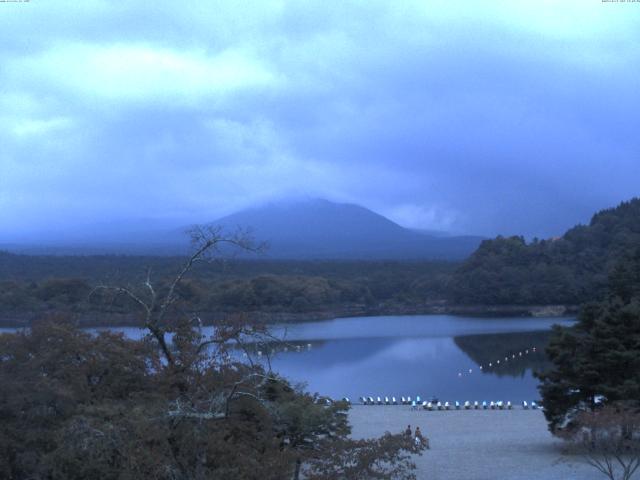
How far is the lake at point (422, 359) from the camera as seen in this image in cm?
2580

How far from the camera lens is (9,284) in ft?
165

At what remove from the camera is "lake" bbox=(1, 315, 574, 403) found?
2580cm

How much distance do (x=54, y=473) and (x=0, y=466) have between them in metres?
1.30

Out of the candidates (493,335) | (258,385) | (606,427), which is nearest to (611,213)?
(493,335)

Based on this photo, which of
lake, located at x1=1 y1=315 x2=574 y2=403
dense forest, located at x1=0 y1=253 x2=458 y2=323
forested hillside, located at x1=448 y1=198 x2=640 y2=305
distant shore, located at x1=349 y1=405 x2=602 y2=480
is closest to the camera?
distant shore, located at x1=349 y1=405 x2=602 y2=480

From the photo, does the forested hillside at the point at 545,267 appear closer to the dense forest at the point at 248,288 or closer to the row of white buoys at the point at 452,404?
the dense forest at the point at 248,288

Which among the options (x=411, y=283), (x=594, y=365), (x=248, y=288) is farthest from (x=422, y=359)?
(x=411, y=283)

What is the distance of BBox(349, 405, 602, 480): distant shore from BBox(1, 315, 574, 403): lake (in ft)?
9.40

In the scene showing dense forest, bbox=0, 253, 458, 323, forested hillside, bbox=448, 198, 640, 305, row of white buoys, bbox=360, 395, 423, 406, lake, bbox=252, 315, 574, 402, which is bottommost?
row of white buoys, bbox=360, 395, 423, 406

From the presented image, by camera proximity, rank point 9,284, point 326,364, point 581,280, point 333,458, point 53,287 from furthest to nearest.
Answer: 1. point 581,280
2. point 9,284
3. point 53,287
4. point 326,364
5. point 333,458

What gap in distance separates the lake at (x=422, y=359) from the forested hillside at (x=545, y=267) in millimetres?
8193

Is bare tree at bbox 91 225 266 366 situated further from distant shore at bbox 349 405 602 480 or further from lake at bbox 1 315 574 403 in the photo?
lake at bbox 1 315 574 403

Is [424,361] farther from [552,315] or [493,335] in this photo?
[552,315]

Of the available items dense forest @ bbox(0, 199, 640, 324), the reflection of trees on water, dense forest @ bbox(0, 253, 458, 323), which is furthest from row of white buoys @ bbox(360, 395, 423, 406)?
dense forest @ bbox(0, 199, 640, 324)
